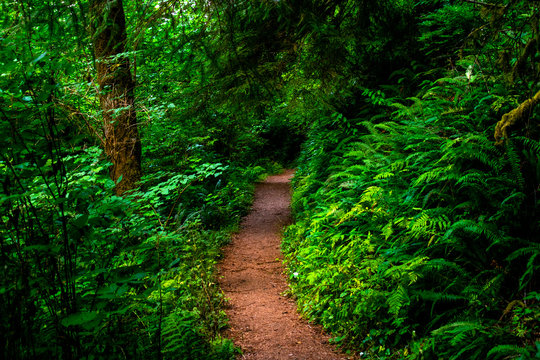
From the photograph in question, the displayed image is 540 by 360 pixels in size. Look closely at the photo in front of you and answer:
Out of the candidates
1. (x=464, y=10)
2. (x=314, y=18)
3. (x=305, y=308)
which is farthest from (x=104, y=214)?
(x=464, y=10)

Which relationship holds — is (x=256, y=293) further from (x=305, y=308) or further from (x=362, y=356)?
(x=362, y=356)

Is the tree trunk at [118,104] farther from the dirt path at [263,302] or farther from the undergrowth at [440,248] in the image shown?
the undergrowth at [440,248]

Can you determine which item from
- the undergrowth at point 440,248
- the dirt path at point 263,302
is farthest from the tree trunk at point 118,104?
the undergrowth at point 440,248

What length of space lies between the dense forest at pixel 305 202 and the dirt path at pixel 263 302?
27 centimetres

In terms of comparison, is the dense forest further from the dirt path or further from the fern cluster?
the dirt path

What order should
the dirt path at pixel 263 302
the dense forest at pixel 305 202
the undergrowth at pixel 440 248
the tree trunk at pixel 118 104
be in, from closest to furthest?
the dense forest at pixel 305 202 < the undergrowth at pixel 440 248 < the dirt path at pixel 263 302 < the tree trunk at pixel 118 104

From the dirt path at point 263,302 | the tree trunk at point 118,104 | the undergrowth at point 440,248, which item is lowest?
the dirt path at point 263,302

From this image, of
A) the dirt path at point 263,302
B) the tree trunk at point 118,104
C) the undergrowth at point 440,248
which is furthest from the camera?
the tree trunk at point 118,104

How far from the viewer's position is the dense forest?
7.39 feet

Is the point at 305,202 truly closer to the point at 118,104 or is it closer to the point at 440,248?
the point at 440,248

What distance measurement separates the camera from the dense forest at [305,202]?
2.25 m

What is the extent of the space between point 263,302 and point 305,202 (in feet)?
9.97

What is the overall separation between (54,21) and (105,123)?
2459 mm

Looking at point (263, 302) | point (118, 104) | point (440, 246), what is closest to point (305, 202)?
point (263, 302)
